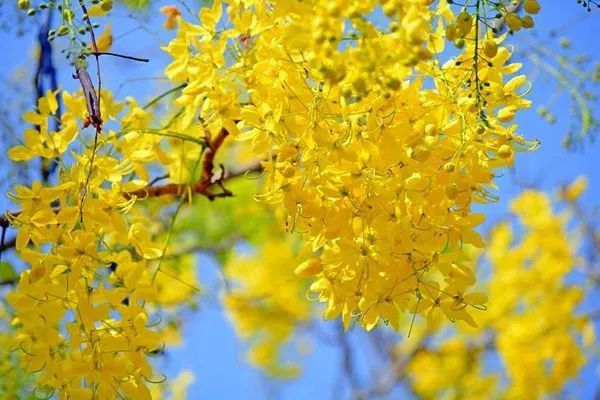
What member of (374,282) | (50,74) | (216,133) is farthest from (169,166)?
(374,282)

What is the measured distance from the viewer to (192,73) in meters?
1.42

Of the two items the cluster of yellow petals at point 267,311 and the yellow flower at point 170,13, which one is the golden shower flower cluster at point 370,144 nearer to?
the yellow flower at point 170,13

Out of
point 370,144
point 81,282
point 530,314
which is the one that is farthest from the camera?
point 530,314

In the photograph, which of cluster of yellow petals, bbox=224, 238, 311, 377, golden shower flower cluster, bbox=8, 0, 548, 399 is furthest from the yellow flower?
cluster of yellow petals, bbox=224, 238, 311, 377

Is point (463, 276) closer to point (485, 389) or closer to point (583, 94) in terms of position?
point (583, 94)

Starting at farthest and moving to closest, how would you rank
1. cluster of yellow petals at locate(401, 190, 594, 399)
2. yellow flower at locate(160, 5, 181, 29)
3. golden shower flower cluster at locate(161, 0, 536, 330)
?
cluster of yellow petals at locate(401, 190, 594, 399)
yellow flower at locate(160, 5, 181, 29)
golden shower flower cluster at locate(161, 0, 536, 330)

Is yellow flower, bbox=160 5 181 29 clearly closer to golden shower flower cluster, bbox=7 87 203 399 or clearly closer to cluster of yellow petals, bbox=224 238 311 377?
golden shower flower cluster, bbox=7 87 203 399

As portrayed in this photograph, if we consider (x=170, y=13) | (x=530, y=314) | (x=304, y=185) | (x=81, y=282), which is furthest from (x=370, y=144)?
(x=530, y=314)

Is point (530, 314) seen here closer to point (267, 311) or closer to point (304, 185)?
point (267, 311)

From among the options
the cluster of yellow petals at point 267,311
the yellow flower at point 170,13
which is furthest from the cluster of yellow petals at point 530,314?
the yellow flower at point 170,13

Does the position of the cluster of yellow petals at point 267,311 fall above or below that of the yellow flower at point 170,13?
below

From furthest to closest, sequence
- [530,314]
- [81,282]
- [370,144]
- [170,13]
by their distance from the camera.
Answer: [530,314] < [170,13] < [81,282] < [370,144]

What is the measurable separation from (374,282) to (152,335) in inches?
13.7

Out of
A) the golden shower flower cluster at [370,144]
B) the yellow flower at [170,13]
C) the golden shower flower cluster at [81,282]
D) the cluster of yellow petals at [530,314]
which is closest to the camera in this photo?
the golden shower flower cluster at [370,144]
